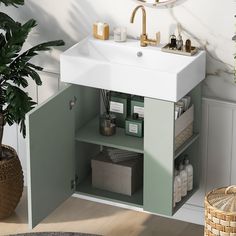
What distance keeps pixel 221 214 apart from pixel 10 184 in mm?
1396

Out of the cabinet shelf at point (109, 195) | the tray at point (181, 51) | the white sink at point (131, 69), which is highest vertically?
the tray at point (181, 51)

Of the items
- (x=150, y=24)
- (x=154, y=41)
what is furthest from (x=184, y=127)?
(x=150, y=24)

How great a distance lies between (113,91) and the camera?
4.62 meters

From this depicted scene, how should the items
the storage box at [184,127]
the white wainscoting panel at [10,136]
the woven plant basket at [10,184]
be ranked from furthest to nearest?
the white wainscoting panel at [10,136]
the woven plant basket at [10,184]
the storage box at [184,127]

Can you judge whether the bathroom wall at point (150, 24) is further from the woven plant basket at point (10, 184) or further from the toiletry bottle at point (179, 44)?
the woven plant basket at point (10, 184)

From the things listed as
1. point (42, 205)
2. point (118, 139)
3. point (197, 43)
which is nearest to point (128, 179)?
point (118, 139)

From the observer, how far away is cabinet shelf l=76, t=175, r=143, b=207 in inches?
179

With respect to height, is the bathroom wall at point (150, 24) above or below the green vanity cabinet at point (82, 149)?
above

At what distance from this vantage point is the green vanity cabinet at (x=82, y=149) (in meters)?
4.20

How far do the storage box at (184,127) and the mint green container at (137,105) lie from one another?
0.80 ft

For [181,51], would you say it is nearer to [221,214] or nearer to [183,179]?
[183,179]

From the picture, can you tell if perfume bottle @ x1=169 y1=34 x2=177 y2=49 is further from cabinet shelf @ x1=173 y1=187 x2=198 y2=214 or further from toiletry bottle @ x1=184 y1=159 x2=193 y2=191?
cabinet shelf @ x1=173 y1=187 x2=198 y2=214

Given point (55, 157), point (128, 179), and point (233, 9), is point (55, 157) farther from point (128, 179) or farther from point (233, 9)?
point (233, 9)

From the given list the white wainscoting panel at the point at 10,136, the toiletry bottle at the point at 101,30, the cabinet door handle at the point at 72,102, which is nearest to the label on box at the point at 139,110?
the cabinet door handle at the point at 72,102
